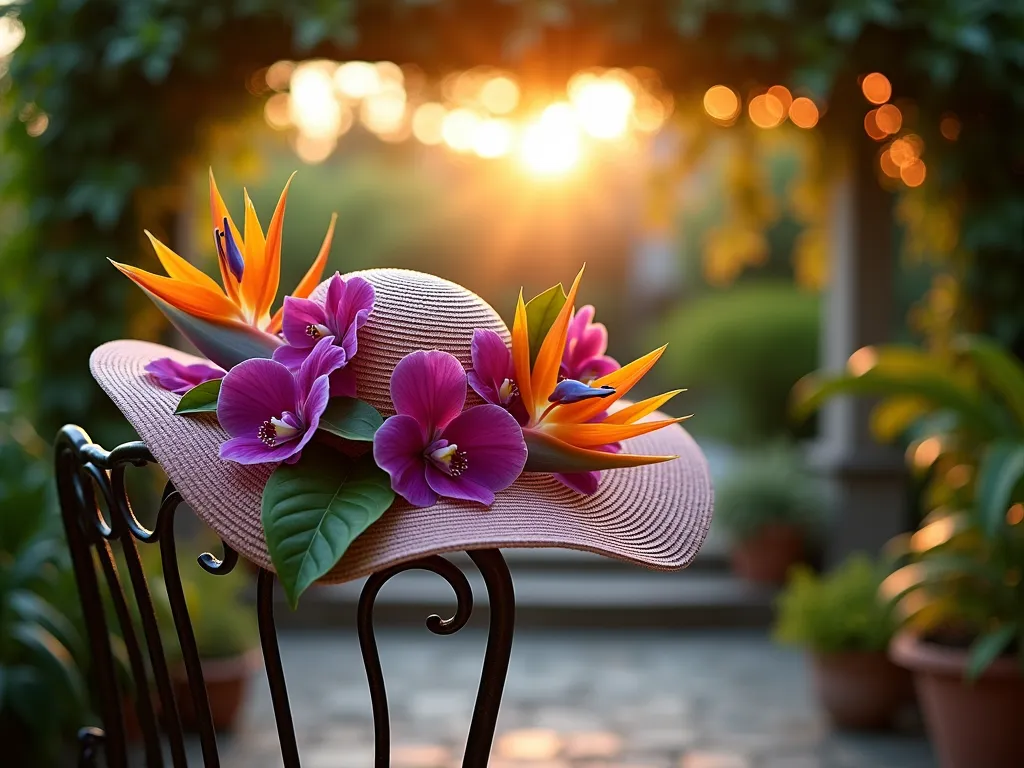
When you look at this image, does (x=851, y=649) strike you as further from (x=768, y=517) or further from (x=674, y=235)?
(x=674, y=235)

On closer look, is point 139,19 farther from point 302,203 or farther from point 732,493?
point 302,203

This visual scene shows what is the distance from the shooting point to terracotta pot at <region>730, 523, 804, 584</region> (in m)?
5.20

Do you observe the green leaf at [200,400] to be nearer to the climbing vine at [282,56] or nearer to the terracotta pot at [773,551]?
the climbing vine at [282,56]

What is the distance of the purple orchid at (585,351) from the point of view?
1104mm

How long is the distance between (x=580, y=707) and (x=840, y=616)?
36.9 inches

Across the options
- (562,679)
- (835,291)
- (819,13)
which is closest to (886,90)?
(819,13)

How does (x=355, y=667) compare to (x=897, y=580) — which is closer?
(x=897, y=580)

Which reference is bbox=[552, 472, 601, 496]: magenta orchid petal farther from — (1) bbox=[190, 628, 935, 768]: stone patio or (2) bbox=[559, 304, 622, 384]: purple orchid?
(1) bbox=[190, 628, 935, 768]: stone patio

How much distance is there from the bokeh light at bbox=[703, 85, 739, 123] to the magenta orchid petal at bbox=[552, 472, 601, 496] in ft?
11.5

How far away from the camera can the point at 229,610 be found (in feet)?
11.7

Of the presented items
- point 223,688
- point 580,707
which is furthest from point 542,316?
point 580,707

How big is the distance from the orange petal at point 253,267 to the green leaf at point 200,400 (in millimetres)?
112

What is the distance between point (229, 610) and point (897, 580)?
2104mm

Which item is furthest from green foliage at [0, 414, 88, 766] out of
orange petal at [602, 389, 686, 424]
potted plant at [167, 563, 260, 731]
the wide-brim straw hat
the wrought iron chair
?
orange petal at [602, 389, 686, 424]
